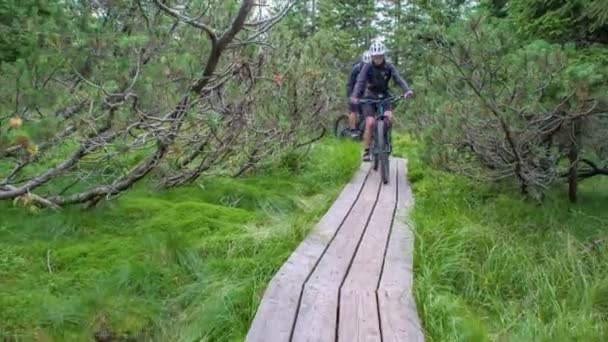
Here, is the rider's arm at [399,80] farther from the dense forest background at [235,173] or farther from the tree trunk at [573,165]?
the tree trunk at [573,165]

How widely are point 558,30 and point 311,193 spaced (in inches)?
124

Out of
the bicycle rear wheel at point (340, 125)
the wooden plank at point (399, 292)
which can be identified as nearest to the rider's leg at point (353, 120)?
the bicycle rear wheel at point (340, 125)

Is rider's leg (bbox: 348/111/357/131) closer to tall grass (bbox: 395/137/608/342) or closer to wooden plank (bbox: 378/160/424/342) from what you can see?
tall grass (bbox: 395/137/608/342)

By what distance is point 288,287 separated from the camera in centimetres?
364

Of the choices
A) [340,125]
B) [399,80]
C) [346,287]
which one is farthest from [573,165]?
[340,125]

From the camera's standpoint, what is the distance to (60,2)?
4.08m

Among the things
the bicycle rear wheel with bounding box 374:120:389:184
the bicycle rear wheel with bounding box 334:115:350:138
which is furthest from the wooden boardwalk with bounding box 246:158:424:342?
the bicycle rear wheel with bounding box 334:115:350:138

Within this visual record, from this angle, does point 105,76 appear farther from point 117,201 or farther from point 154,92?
point 117,201

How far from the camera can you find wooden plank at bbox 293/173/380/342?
3059 millimetres

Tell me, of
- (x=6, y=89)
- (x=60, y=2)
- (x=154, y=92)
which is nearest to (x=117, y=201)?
(x=154, y=92)

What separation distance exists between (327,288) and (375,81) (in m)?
4.62

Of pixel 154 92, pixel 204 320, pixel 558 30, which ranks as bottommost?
pixel 204 320

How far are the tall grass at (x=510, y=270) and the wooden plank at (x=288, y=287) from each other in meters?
0.72

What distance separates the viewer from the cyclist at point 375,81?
757 cm
